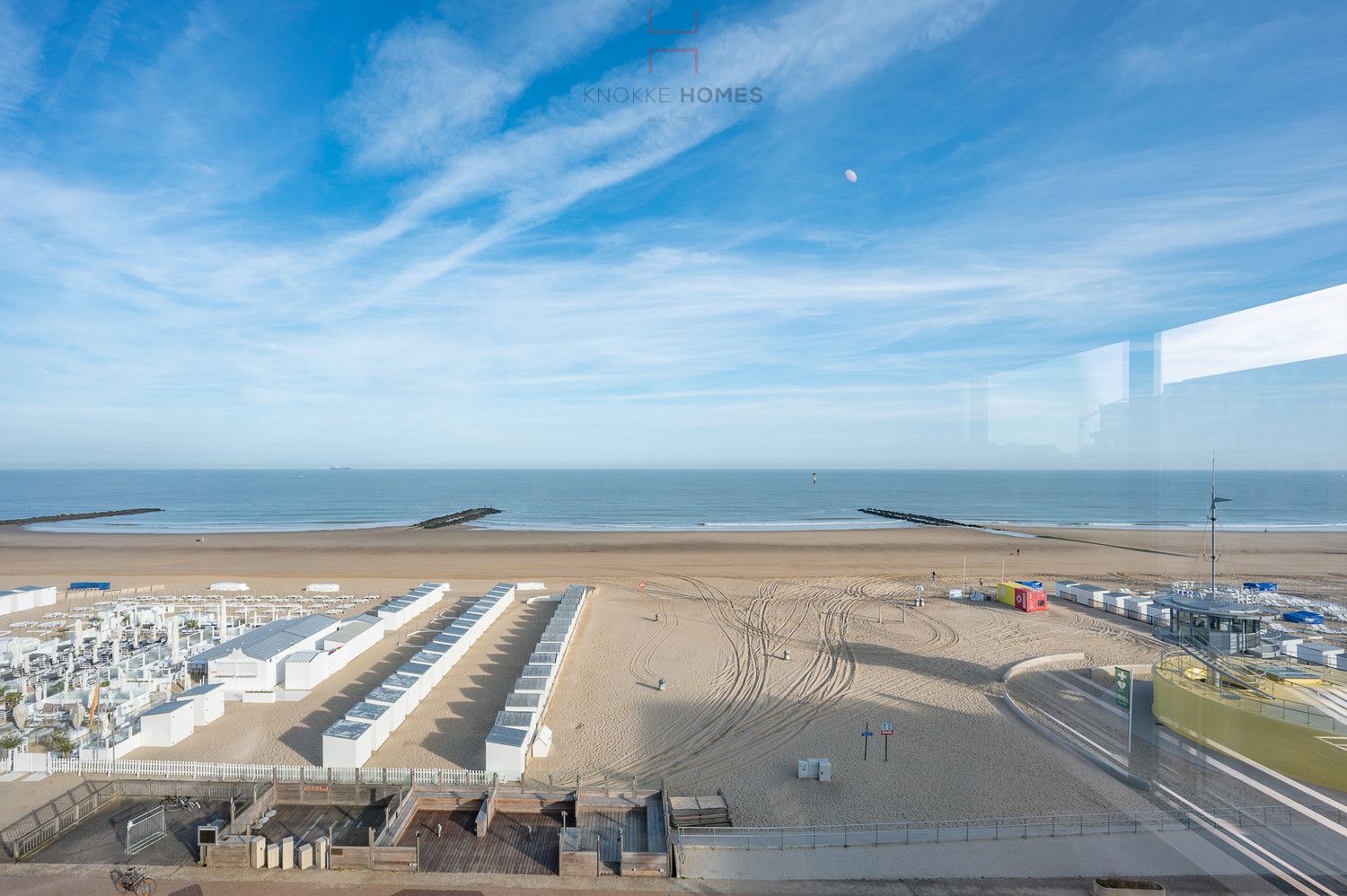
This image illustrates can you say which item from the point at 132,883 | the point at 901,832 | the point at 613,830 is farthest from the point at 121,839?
the point at 901,832

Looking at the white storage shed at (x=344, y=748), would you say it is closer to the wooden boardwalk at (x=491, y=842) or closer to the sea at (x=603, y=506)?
the wooden boardwalk at (x=491, y=842)

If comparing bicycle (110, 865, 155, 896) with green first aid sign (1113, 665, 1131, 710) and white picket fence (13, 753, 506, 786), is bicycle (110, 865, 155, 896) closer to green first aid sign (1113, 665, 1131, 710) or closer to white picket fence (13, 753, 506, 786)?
white picket fence (13, 753, 506, 786)

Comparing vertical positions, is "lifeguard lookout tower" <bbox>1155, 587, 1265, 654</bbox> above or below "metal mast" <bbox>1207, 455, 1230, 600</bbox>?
below

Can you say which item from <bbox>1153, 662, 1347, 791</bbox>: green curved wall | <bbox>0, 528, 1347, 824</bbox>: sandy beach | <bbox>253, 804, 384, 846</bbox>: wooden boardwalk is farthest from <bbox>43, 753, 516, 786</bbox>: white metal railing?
<bbox>1153, 662, 1347, 791</bbox>: green curved wall

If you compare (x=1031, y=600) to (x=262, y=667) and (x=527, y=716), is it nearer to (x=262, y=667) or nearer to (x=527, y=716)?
(x=527, y=716)

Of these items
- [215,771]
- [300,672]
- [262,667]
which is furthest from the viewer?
[300,672]

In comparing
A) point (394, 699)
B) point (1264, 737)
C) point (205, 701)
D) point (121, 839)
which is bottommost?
point (121, 839)

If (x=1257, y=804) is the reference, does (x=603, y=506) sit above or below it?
below

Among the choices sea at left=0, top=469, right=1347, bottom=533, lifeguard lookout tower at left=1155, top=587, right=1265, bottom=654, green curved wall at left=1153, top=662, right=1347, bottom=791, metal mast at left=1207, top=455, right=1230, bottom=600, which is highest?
metal mast at left=1207, top=455, right=1230, bottom=600
